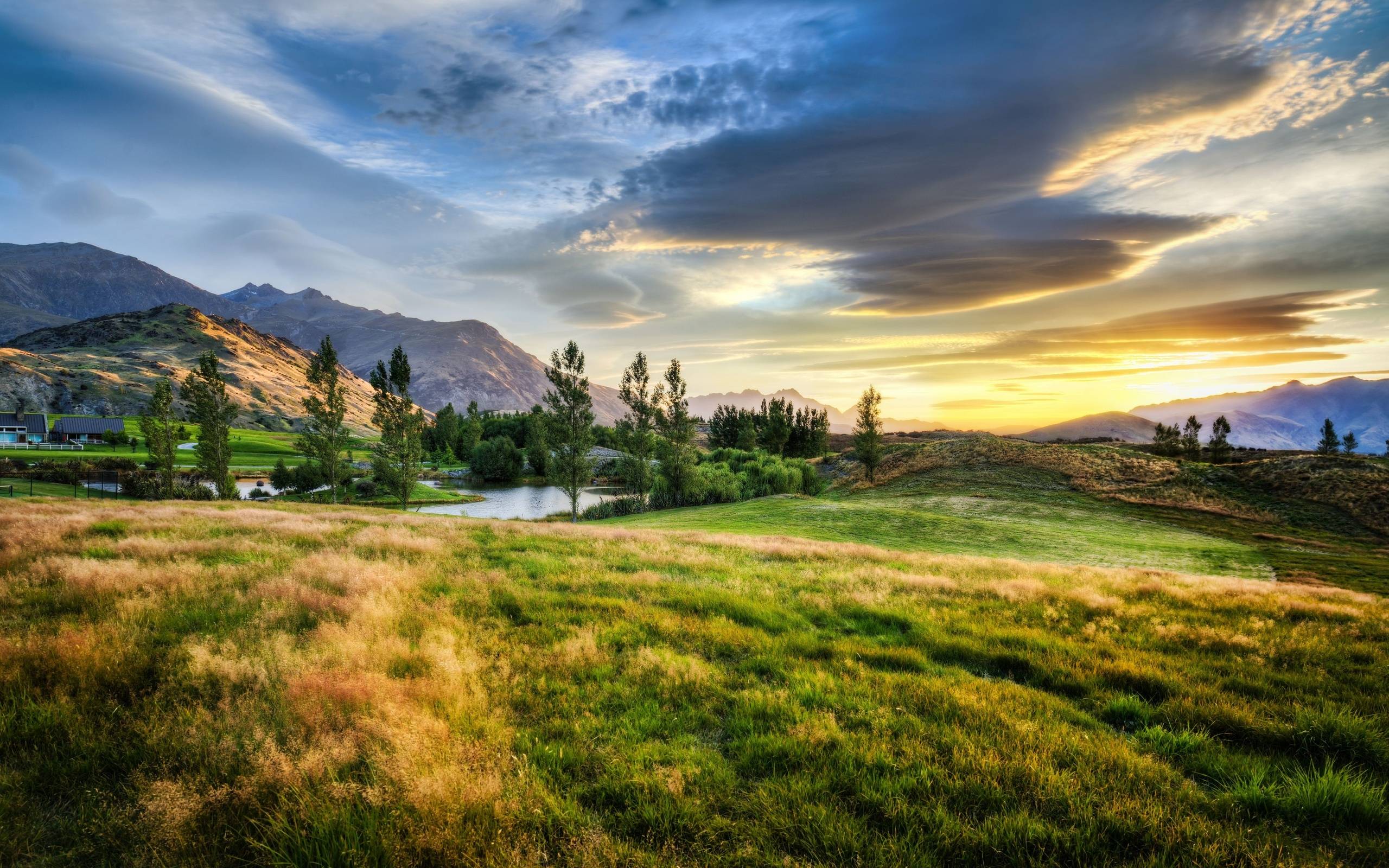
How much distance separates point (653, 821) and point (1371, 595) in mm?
22690

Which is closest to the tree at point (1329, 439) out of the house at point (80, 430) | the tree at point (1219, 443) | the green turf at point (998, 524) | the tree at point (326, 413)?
the tree at point (1219, 443)

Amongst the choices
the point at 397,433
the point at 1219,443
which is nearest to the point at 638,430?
the point at 397,433

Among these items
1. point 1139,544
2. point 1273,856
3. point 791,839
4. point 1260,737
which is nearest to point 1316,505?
point 1139,544

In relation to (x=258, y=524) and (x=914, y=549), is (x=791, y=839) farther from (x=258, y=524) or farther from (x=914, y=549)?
(x=914, y=549)

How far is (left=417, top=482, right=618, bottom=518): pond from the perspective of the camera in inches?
2504

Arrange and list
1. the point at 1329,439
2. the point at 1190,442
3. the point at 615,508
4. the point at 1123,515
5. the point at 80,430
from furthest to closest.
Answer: the point at 80,430 < the point at 1329,439 < the point at 1190,442 < the point at 615,508 < the point at 1123,515

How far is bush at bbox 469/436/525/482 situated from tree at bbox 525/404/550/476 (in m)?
5.98

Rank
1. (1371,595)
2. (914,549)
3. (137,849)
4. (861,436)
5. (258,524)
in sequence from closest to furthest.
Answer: (137,849) < (1371,595) < (258,524) < (914,549) < (861,436)

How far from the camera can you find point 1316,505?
39469mm

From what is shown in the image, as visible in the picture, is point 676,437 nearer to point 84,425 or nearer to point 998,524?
point 998,524

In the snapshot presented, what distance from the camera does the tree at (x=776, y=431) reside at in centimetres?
10900

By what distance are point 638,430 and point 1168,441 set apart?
94.0m

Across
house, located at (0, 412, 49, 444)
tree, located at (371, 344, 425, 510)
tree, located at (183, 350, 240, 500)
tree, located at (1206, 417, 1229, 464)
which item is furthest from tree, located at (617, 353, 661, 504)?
house, located at (0, 412, 49, 444)

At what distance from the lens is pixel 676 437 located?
68562mm
